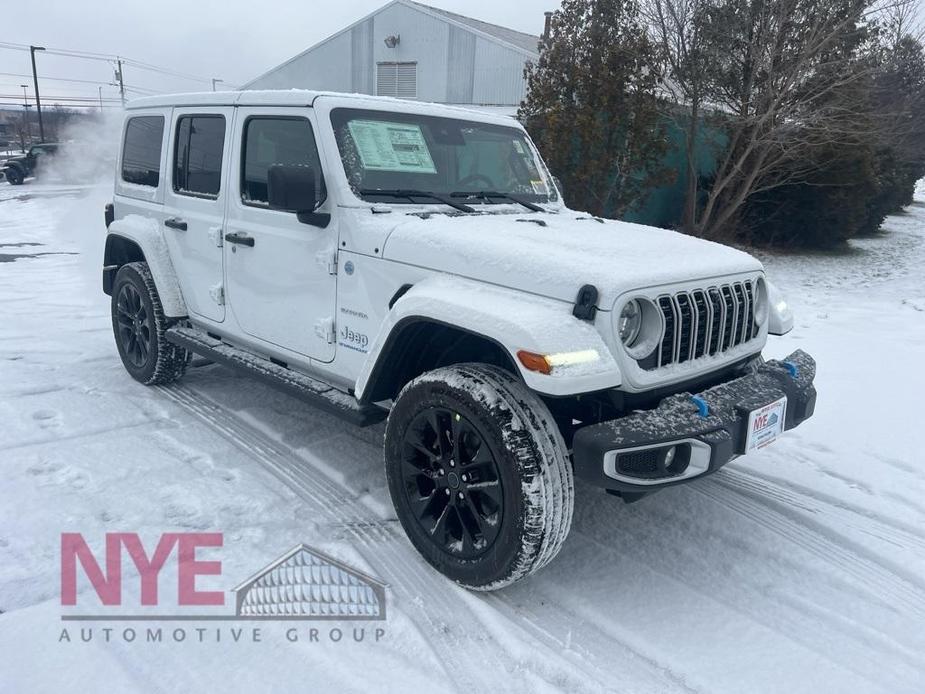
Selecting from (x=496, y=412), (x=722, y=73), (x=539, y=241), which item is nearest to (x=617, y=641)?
(x=496, y=412)

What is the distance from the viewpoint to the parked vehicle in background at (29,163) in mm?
26688

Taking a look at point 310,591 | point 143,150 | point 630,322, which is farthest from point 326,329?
point 143,150

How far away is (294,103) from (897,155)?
695 inches

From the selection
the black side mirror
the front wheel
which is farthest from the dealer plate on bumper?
the black side mirror

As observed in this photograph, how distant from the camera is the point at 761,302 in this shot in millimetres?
3529

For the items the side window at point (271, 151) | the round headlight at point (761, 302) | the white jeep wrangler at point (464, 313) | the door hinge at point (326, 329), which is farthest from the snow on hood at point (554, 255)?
the side window at point (271, 151)

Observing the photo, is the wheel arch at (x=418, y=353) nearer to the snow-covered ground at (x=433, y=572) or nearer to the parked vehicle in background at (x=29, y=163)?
the snow-covered ground at (x=433, y=572)

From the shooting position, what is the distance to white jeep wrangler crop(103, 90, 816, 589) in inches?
104

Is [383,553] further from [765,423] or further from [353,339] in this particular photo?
[765,423]

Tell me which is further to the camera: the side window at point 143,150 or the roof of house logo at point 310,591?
the side window at point 143,150

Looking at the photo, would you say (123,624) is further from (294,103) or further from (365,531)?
(294,103)

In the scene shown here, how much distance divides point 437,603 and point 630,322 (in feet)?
4.48

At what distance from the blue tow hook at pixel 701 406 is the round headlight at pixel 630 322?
0.34 meters

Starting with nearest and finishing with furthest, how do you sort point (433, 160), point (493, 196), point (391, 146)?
point (391, 146), point (433, 160), point (493, 196)
